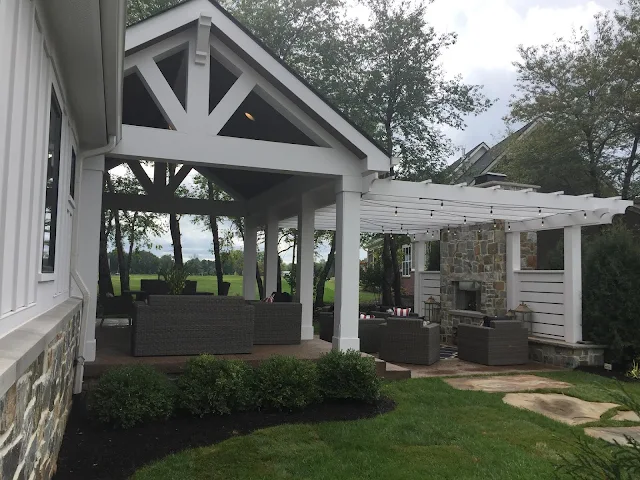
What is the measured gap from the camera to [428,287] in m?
13.5

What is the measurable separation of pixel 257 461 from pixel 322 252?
19036mm

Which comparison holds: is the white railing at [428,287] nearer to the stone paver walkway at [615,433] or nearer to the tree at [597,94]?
the tree at [597,94]

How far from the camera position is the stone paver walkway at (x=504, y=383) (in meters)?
7.17

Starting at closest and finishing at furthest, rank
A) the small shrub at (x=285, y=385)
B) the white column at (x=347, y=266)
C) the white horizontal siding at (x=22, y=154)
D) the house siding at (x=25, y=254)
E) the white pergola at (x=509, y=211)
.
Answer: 1. the house siding at (x=25, y=254)
2. the white horizontal siding at (x=22, y=154)
3. the small shrub at (x=285, y=385)
4. the white column at (x=347, y=266)
5. the white pergola at (x=509, y=211)

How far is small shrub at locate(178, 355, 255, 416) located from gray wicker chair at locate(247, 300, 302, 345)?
181 centimetres

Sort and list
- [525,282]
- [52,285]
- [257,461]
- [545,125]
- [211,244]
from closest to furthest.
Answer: [52,285]
[257,461]
[525,282]
[545,125]
[211,244]

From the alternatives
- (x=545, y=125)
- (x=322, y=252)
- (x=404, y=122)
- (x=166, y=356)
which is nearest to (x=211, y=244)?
(x=322, y=252)

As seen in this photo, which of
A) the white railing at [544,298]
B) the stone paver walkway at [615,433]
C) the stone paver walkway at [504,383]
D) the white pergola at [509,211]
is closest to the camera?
the stone paver walkway at [615,433]

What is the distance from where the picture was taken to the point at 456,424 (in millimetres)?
5336

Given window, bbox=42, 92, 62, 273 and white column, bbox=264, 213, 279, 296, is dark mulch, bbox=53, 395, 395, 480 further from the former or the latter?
white column, bbox=264, 213, 279, 296

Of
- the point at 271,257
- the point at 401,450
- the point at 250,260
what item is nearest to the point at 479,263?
the point at 271,257

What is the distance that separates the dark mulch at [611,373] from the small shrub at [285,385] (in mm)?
5402

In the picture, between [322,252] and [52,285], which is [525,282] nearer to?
[52,285]

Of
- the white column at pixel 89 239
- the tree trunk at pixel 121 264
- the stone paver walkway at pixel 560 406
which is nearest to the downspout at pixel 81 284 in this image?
the white column at pixel 89 239
